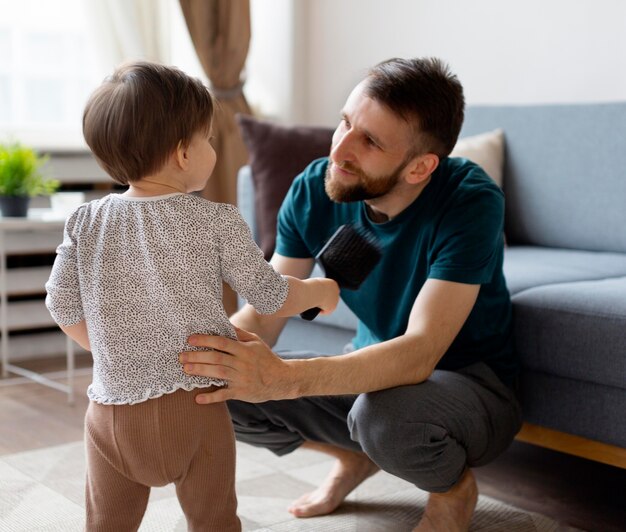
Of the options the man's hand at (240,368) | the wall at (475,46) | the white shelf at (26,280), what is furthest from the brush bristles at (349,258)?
the white shelf at (26,280)

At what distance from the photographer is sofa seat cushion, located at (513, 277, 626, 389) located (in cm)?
179

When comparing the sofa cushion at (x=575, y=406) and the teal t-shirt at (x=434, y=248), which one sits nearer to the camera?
the teal t-shirt at (x=434, y=248)

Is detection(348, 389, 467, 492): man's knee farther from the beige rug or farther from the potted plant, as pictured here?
the potted plant

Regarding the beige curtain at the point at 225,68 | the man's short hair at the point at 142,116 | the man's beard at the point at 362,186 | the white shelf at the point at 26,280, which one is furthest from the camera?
the beige curtain at the point at 225,68

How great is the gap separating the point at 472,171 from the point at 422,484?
2.01 feet

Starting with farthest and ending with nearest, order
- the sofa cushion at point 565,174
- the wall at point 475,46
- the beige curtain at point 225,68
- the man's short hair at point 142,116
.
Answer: the beige curtain at point 225,68 → the wall at point 475,46 → the sofa cushion at point 565,174 → the man's short hair at point 142,116

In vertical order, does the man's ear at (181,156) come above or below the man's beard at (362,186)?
above

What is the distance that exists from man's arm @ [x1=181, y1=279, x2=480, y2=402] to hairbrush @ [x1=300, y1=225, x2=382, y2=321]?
0.38ft

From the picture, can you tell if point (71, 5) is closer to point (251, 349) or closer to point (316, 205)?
point (316, 205)

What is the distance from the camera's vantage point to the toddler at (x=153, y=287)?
4.05 ft

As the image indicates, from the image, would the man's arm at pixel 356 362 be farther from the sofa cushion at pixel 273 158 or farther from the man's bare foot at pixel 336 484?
the sofa cushion at pixel 273 158

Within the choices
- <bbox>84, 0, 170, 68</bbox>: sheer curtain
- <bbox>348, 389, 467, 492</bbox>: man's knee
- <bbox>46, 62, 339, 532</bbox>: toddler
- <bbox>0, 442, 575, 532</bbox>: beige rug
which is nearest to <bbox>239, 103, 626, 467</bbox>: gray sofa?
<bbox>0, 442, 575, 532</bbox>: beige rug

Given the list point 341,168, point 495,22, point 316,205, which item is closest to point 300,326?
point 316,205

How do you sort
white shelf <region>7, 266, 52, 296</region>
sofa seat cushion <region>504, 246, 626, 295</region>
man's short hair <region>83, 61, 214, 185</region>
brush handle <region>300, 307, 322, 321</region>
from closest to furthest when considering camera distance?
1. man's short hair <region>83, 61, 214, 185</region>
2. brush handle <region>300, 307, 322, 321</region>
3. sofa seat cushion <region>504, 246, 626, 295</region>
4. white shelf <region>7, 266, 52, 296</region>
